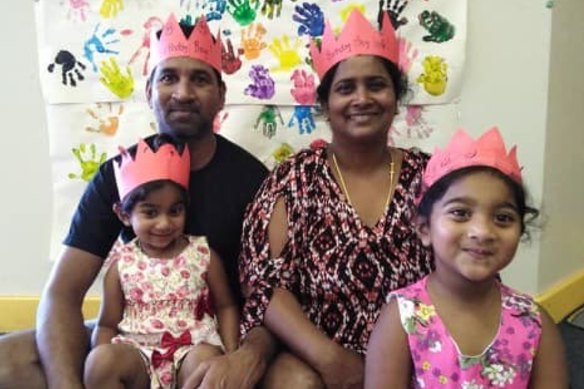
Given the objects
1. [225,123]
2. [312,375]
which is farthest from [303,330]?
[225,123]

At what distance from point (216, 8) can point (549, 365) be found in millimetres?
1541

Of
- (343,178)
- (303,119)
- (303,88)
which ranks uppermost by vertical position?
(303,88)

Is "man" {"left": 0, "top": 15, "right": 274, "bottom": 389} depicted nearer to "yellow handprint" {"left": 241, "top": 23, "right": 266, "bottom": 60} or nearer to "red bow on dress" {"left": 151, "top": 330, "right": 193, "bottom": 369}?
"red bow on dress" {"left": 151, "top": 330, "right": 193, "bottom": 369}

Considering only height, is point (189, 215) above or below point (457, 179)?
below

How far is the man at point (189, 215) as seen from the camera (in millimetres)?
1516

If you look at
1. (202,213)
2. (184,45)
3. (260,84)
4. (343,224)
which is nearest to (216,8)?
(260,84)

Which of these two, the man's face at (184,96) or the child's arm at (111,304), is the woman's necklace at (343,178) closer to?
the man's face at (184,96)

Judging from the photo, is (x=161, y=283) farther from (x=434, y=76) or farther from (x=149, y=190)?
(x=434, y=76)

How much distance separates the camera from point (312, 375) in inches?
51.2

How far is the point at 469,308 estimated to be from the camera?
3.91ft

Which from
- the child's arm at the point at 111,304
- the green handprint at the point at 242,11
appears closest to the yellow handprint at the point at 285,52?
the green handprint at the point at 242,11

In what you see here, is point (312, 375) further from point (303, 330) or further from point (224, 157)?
point (224, 157)

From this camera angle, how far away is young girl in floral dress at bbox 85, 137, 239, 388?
1445mm

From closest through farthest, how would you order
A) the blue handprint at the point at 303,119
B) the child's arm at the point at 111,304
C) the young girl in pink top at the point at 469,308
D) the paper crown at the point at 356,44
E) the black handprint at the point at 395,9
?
the young girl in pink top at the point at 469,308, the paper crown at the point at 356,44, the child's arm at the point at 111,304, the black handprint at the point at 395,9, the blue handprint at the point at 303,119
